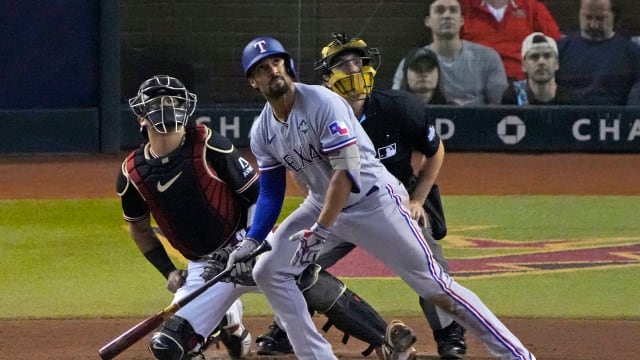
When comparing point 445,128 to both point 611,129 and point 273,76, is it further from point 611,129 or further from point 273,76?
point 273,76

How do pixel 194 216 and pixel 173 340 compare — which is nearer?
pixel 173 340

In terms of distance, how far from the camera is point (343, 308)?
5648mm

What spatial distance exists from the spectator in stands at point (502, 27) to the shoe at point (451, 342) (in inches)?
305

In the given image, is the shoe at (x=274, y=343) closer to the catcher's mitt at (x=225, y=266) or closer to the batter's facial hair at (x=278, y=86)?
the catcher's mitt at (x=225, y=266)

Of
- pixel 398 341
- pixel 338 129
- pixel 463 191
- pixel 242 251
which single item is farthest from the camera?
pixel 463 191

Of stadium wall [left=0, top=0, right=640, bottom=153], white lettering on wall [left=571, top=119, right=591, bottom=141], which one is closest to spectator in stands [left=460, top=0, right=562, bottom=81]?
stadium wall [left=0, top=0, right=640, bottom=153]

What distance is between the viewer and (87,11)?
1352 centimetres

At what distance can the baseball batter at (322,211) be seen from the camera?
5.14m

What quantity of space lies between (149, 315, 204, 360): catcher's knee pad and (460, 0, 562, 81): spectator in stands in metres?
8.34

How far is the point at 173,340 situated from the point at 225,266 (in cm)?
40

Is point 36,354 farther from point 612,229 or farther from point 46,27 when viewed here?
point 46,27

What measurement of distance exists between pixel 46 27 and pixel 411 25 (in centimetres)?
388

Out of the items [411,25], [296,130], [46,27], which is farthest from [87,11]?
[296,130]

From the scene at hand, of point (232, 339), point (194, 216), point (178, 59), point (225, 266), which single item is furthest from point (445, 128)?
point (225, 266)
